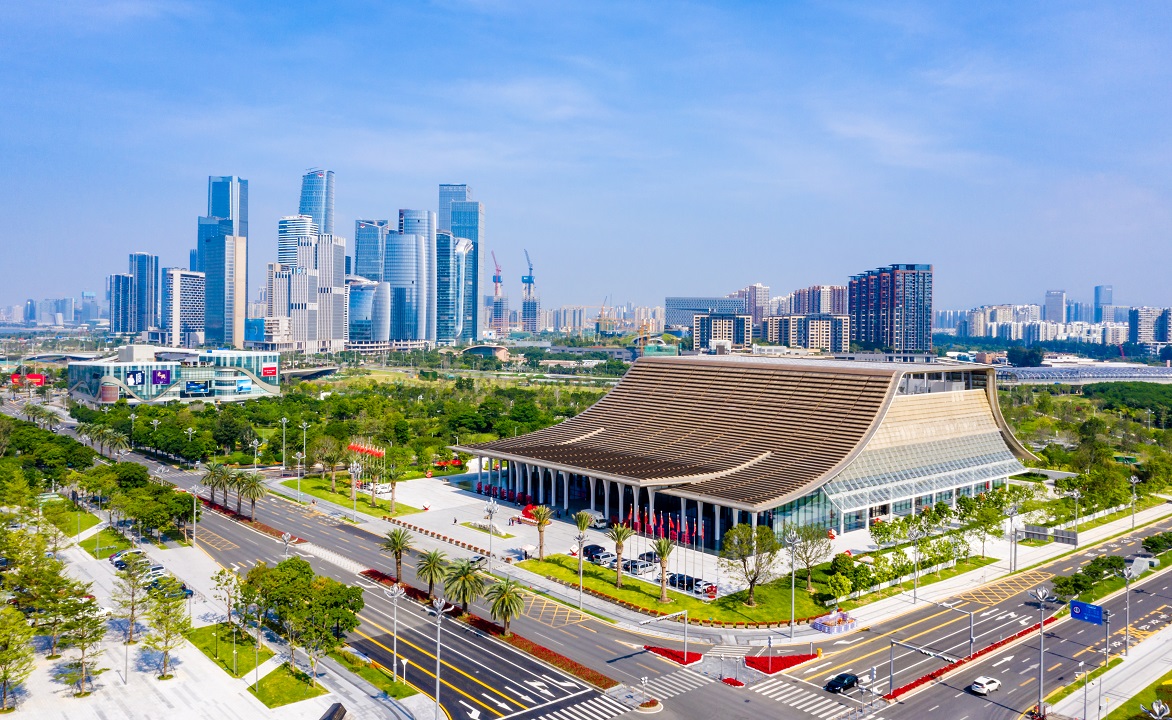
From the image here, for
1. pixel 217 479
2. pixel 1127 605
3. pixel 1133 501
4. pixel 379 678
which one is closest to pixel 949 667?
pixel 1127 605

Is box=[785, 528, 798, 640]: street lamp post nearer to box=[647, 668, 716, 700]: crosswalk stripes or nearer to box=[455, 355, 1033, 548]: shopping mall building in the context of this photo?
box=[455, 355, 1033, 548]: shopping mall building

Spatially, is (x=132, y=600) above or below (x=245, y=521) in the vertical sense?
above

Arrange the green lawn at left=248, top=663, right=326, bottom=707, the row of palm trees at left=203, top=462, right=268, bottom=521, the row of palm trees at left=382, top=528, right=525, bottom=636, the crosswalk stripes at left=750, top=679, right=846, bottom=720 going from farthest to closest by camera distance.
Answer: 1. the row of palm trees at left=203, top=462, right=268, bottom=521
2. the row of palm trees at left=382, top=528, right=525, bottom=636
3. the green lawn at left=248, top=663, right=326, bottom=707
4. the crosswalk stripes at left=750, top=679, right=846, bottom=720

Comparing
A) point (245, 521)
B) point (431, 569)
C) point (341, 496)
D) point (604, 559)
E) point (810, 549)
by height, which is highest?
point (810, 549)

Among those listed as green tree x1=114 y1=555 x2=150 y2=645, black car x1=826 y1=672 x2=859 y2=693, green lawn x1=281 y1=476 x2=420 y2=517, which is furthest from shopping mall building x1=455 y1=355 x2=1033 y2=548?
green tree x1=114 y1=555 x2=150 y2=645

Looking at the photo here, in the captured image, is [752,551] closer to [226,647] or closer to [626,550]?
[626,550]

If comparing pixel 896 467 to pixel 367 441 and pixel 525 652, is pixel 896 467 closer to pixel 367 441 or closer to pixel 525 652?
pixel 525 652

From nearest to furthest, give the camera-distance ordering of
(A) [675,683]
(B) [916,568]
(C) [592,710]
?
(C) [592,710] < (A) [675,683] < (B) [916,568]
